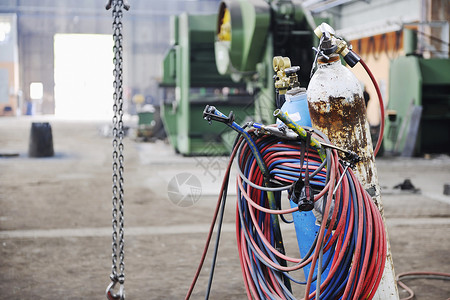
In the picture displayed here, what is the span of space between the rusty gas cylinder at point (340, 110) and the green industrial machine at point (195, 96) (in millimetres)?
6064

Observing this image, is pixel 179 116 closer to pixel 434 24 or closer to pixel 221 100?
pixel 221 100

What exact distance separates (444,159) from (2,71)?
21318mm

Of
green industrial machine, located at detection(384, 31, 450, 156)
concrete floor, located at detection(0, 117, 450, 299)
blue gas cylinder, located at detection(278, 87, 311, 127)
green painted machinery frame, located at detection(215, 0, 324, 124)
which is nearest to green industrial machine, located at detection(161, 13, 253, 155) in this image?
concrete floor, located at detection(0, 117, 450, 299)

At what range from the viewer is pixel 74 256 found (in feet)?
Answer: 12.1

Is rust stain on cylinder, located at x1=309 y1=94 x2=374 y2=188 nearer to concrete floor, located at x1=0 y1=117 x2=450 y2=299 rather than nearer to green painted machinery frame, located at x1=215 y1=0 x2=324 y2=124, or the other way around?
concrete floor, located at x1=0 y1=117 x2=450 y2=299

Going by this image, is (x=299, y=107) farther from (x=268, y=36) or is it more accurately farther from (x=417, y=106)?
(x=417, y=106)

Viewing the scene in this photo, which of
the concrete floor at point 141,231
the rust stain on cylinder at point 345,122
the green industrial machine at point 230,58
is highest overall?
the green industrial machine at point 230,58

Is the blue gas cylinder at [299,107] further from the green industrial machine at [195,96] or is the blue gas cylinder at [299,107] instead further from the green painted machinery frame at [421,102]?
the green painted machinery frame at [421,102]

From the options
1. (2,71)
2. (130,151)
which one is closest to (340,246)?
(130,151)

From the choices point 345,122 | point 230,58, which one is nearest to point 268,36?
point 230,58

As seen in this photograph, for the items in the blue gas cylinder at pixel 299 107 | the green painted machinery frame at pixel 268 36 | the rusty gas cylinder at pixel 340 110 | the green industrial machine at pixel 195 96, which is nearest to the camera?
the rusty gas cylinder at pixel 340 110

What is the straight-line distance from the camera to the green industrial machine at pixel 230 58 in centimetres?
691

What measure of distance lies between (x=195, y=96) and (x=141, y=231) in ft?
16.0

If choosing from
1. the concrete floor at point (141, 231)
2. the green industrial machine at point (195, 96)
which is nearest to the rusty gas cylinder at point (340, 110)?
the concrete floor at point (141, 231)
